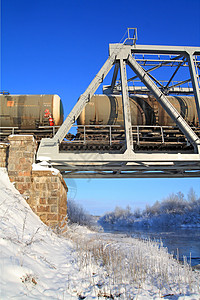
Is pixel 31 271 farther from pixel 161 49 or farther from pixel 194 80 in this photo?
pixel 161 49

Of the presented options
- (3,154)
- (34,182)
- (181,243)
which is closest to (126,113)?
(34,182)

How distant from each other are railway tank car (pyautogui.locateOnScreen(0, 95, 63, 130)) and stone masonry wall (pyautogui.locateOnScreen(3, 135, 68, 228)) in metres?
2.24

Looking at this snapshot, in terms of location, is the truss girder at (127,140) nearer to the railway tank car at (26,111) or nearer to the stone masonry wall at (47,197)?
the stone masonry wall at (47,197)

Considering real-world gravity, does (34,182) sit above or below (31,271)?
above

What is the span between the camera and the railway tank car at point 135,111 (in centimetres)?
1070

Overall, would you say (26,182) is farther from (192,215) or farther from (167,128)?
(192,215)

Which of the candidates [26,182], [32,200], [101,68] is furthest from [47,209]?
[101,68]

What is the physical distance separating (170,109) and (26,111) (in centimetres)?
739

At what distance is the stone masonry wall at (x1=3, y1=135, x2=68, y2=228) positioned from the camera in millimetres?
7633

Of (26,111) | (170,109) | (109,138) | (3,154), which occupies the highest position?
(26,111)

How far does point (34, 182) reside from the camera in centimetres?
790

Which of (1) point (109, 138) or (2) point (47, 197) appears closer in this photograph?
(2) point (47, 197)

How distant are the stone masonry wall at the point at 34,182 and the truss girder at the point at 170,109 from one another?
20.1ft

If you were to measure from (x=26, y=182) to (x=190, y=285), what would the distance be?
6.44m
